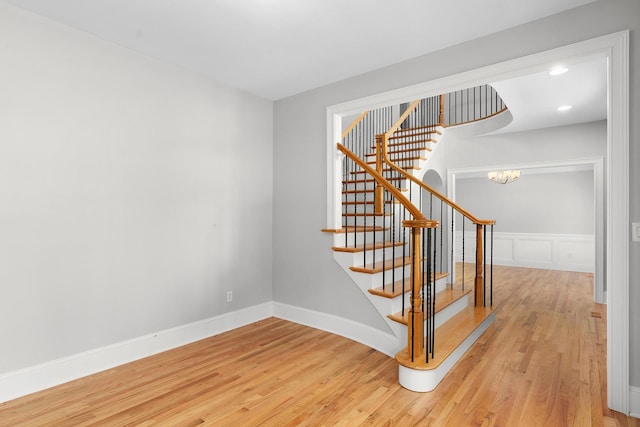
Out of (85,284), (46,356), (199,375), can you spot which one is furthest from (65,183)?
(199,375)

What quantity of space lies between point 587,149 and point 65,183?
6382 mm

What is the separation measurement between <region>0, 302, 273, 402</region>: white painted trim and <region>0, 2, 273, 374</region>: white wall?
0.18ft

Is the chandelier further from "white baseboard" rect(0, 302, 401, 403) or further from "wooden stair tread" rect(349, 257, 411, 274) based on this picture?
"white baseboard" rect(0, 302, 401, 403)

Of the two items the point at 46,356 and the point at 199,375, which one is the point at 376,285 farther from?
the point at 46,356

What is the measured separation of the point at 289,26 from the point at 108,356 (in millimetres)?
2849

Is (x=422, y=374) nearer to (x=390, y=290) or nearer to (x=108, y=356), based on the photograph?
(x=390, y=290)

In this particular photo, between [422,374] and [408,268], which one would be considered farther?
[408,268]

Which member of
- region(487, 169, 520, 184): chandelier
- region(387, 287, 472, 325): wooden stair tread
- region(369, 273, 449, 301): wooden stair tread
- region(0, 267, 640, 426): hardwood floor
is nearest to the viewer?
region(0, 267, 640, 426): hardwood floor

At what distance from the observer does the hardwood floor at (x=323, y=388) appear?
204cm

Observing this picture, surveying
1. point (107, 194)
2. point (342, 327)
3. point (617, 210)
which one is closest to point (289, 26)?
point (107, 194)

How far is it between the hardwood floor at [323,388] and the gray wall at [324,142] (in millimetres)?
485

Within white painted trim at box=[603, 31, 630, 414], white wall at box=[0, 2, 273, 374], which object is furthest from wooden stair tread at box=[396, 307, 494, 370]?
white wall at box=[0, 2, 273, 374]

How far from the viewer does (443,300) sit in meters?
3.46

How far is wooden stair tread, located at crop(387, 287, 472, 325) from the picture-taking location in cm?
287
